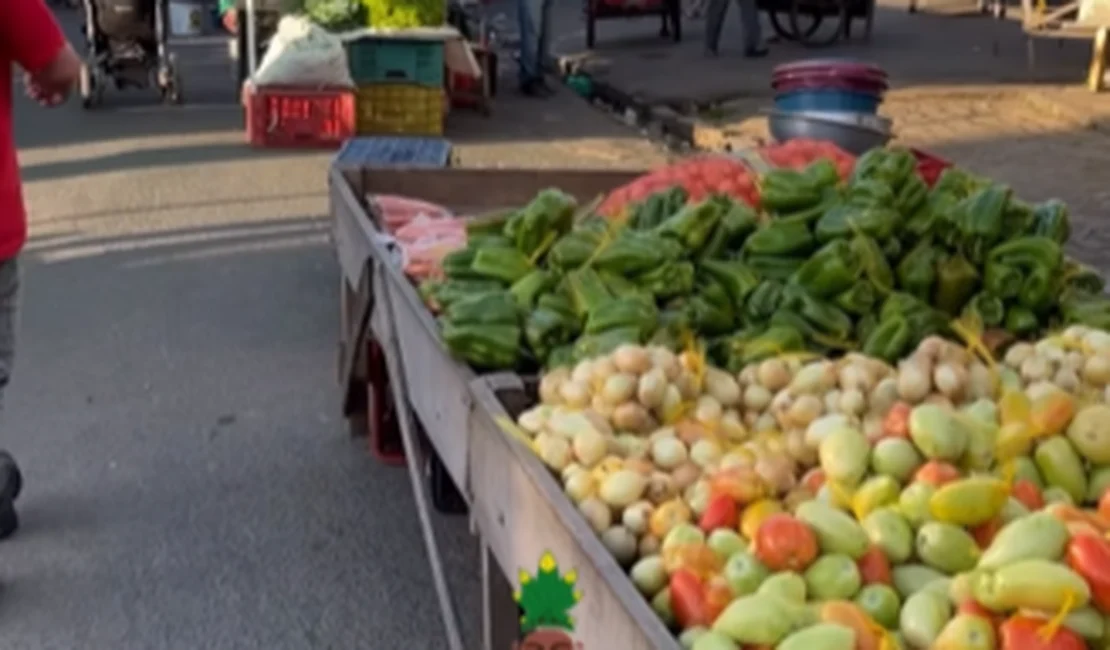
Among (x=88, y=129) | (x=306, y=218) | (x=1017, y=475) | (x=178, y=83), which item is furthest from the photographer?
(x=178, y=83)

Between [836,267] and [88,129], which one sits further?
[88,129]

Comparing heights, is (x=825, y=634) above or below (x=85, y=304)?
above

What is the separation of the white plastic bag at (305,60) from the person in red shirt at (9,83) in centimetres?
772

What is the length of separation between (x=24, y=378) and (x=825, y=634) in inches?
198

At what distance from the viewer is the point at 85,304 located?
8.00 m

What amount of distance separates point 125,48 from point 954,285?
1111cm

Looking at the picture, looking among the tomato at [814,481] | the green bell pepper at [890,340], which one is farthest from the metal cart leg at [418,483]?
the green bell pepper at [890,340]

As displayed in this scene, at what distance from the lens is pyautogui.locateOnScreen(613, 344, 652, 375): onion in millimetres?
3789

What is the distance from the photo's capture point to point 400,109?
41.8 ft

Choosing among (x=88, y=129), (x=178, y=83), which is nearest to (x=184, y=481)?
(x=88, y=129)

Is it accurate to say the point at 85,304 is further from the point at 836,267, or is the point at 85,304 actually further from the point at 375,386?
the point at 836,267

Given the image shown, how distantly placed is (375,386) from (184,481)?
77 centimetres

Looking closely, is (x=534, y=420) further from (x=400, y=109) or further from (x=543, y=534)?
(x=400, y=109)

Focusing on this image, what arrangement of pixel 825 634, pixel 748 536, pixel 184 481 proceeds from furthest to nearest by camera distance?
1. pixel 184 481
2. pixel 748 536
3. pixel 825 634
